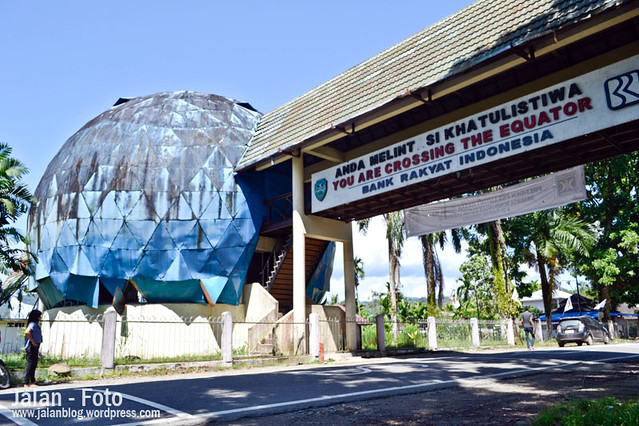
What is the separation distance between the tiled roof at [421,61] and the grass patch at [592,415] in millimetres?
8923

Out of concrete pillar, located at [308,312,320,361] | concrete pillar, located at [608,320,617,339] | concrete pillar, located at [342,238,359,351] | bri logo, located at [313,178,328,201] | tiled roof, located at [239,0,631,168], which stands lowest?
concrete pillar, located at [608,320,617,339]

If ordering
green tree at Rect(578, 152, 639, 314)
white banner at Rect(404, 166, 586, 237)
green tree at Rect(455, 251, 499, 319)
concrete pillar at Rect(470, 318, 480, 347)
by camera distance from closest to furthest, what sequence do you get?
1. white banner at Rect(404, 166, 586, 237)
2. concrete pillar at Rect(470, 318, 480, 347)
3. green tree at Rect(578, 152, 639, 314)
4. green tree at Rect(455, 251, 499, 319)

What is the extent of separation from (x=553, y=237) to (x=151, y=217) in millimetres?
23841

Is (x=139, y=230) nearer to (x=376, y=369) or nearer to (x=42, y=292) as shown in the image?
(x=42, y=292)

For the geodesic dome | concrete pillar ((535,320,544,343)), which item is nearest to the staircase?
the geodesic dome

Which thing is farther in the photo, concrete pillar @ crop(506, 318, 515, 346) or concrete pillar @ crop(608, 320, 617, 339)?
concrete pillar @ crop(608, 320, 617, 339)

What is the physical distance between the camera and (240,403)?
746 centimetres

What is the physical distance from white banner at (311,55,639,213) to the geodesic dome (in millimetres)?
4962

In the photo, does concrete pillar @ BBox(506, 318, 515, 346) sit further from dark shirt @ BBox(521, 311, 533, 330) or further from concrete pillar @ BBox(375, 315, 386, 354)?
concrete pillar @ BBox(375, 315, 386, 354)

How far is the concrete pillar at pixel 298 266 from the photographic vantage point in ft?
59.6

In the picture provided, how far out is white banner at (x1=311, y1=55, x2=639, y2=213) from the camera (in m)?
12.1

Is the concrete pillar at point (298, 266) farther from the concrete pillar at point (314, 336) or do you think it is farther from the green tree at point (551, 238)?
the green tree at point (551, 238)

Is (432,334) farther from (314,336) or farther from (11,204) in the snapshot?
(11,204)

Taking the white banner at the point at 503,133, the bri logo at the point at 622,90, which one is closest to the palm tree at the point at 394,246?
the white banner at the point at 503,133
